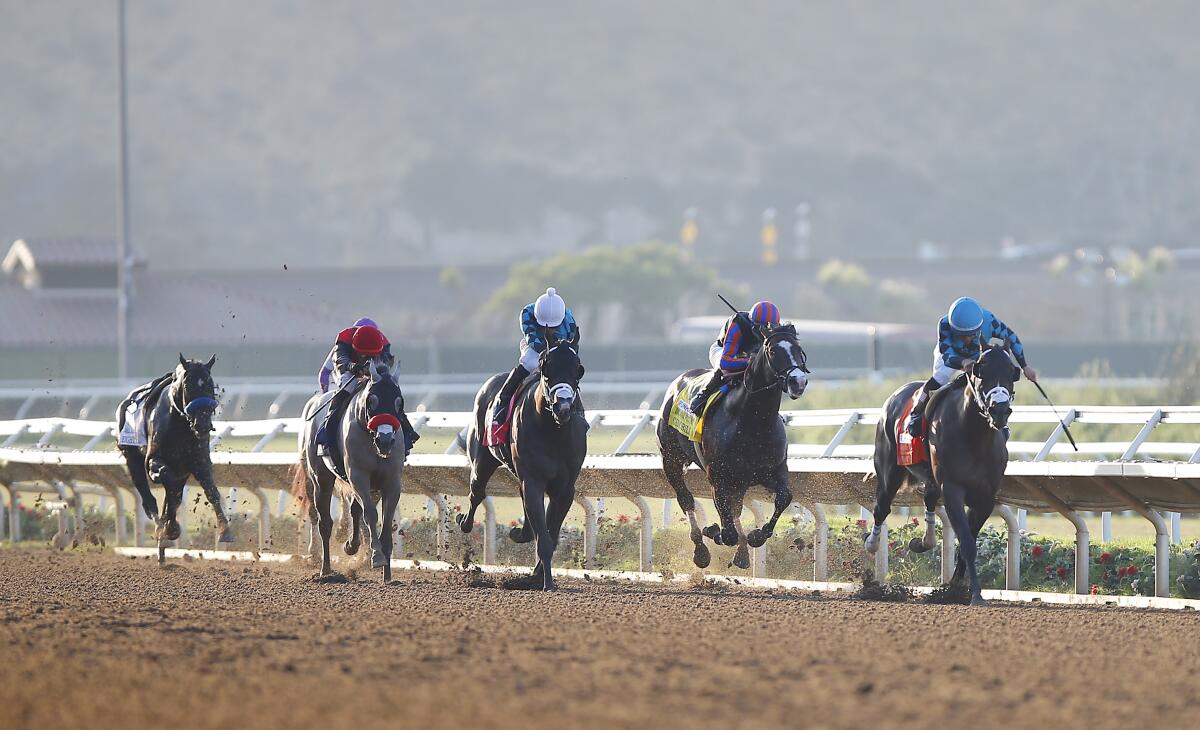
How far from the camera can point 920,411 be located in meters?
9.88

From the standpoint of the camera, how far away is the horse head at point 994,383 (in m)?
9.02

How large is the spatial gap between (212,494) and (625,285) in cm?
5596

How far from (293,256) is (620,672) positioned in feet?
442

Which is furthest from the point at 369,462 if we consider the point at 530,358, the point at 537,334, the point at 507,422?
the point at 537,334

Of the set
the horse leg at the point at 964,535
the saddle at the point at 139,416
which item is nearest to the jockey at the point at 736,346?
the horse leg at the point at 964,535

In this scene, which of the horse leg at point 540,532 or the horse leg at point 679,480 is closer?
the horse leg at point 540,532

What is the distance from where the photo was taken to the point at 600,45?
577 feet

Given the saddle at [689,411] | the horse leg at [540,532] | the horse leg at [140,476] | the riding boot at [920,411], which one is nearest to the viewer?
the riding boot at [920,411]

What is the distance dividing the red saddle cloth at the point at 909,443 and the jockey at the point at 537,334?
1.83 meters

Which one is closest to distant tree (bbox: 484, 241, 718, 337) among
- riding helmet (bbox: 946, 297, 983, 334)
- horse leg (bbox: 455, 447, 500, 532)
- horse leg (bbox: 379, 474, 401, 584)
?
horse leg (bbox: 455, 447, 500, 532)

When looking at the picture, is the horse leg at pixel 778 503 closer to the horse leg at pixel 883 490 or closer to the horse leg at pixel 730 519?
the horse leg at pixel 730 519

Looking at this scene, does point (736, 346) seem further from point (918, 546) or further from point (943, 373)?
point (918, 546)

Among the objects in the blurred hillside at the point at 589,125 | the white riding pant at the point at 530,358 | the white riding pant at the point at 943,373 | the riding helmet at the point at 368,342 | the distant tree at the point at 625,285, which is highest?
the blurred hillside at the point at 589,125

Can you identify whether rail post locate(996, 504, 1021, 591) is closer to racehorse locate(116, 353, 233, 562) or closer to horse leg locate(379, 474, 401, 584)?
horse leg locate(379, 474, 401, 584)
